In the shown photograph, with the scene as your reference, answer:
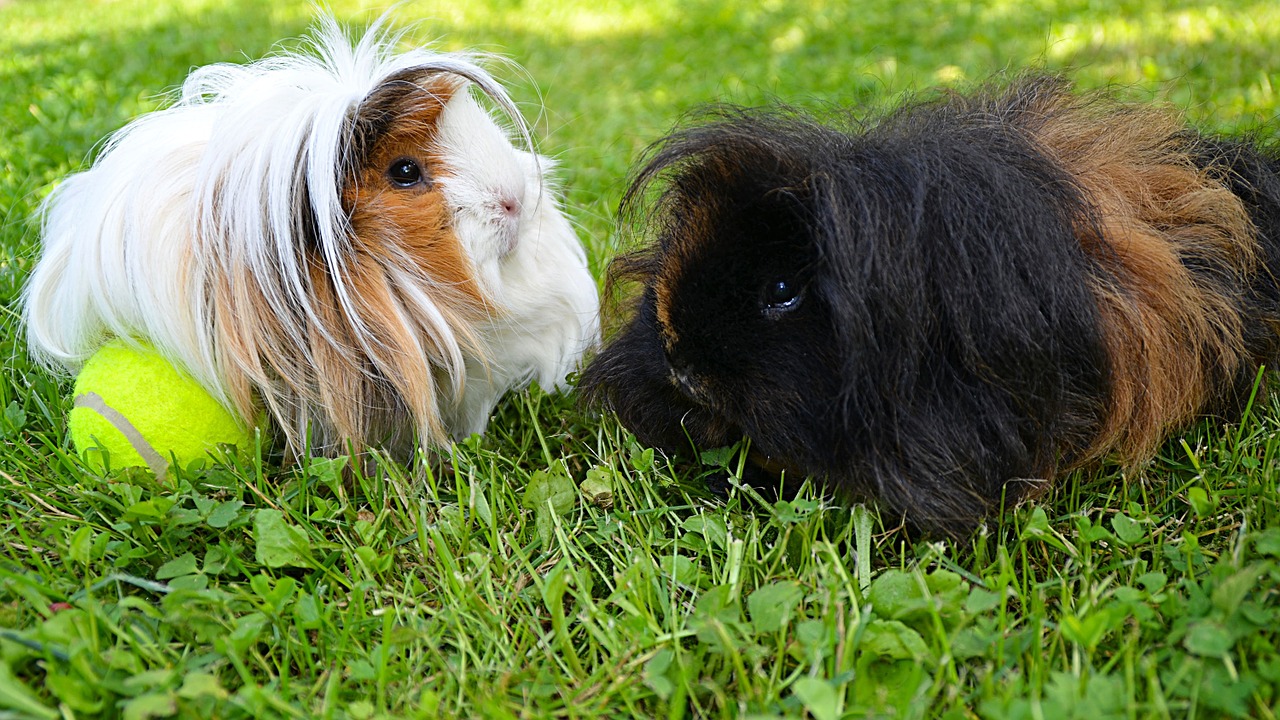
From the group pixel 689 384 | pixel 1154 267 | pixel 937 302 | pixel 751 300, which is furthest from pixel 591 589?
pixel 1154 267

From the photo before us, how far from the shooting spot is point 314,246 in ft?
5.74

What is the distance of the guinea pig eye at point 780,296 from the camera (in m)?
1.55

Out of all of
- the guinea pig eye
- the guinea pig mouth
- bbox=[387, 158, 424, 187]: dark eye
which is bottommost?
the guinea pig mouth

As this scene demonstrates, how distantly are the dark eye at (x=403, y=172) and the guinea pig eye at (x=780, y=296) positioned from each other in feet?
2.43

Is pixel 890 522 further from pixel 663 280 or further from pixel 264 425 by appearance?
pixel 264 425

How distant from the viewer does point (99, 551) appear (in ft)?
5.14

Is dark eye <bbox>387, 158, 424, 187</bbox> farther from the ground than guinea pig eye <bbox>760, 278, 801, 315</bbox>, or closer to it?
farther from the ground

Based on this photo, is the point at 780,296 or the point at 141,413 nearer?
the point at 780,296

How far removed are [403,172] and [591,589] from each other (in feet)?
2.87

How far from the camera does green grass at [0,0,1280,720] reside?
1.30 m

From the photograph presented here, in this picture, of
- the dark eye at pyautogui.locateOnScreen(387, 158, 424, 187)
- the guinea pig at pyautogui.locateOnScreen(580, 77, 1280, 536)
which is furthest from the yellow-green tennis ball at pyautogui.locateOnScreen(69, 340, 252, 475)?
the guinea pig at pyautogui.locateOnScreen(580, 77, 1280, 536)

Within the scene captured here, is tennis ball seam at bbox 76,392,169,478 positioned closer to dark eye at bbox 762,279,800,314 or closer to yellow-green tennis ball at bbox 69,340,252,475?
yellow-green tennis ball at bbox 69,340,252,475

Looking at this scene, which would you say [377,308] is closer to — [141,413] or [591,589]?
[141,413]

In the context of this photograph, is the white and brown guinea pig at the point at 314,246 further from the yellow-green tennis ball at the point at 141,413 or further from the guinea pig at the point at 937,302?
the guinea pig at the point at 937,302
